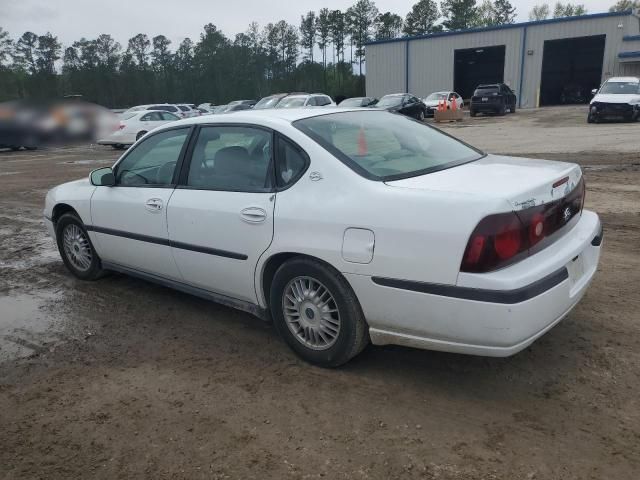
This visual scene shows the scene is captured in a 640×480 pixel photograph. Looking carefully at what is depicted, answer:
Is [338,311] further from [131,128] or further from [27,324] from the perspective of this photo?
[131,128]

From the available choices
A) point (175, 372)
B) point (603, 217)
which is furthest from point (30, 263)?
point (603, 217)

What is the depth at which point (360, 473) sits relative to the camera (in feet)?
8.07

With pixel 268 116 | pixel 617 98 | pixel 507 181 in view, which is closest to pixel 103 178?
pixel 268 116

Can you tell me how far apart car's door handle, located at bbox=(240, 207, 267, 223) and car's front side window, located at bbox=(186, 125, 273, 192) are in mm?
142

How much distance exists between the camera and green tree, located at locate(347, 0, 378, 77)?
8525cm

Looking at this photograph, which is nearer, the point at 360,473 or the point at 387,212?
the point at 360,473

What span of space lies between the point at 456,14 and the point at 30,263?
8670 centimetres

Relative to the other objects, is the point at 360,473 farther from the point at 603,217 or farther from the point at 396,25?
the point at 396,25

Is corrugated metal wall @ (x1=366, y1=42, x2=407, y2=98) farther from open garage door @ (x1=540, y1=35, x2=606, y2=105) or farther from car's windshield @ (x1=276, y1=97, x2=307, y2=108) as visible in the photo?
car's windshield @ (x1=276, y1=97, x2=307, y2=108)

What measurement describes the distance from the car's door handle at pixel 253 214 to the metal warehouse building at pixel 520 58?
123 ft

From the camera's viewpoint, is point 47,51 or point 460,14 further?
point 460,14

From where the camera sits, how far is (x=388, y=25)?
8462 cm

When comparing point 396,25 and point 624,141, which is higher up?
point 396,25

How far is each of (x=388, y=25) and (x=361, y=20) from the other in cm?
→ 443
